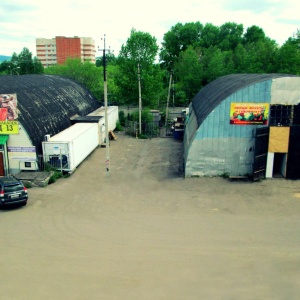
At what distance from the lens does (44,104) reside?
89.4 ft

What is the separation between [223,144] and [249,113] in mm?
2556

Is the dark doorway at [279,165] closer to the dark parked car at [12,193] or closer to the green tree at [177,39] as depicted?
the dark parked car at [12,193]

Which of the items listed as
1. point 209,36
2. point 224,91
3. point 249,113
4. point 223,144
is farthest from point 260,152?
point 209,36

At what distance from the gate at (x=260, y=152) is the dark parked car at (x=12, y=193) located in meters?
13.8

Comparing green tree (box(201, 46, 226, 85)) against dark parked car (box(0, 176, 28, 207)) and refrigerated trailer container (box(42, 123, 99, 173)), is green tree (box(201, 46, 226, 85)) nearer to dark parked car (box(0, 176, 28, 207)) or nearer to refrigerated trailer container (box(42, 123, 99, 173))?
refrigerated trailer container (box(42, 123, 99, 173))

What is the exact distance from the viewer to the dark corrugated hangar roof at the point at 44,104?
23219 millimetres

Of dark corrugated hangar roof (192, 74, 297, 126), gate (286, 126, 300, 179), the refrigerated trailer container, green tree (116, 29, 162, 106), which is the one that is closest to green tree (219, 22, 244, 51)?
green tree (116, 29, 162, 106)

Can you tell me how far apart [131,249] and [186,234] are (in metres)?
2.63

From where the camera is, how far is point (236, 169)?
2142 centimetres

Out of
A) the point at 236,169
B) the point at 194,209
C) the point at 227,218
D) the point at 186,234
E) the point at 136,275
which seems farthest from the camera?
the point at 236,169

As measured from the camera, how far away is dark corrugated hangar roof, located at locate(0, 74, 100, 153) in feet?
76.2

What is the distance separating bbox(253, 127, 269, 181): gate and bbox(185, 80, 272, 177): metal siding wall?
0.52 meters

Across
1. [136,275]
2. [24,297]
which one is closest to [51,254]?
[24,297]

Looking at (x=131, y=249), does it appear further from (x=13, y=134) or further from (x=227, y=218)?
(x=13, y=134)
